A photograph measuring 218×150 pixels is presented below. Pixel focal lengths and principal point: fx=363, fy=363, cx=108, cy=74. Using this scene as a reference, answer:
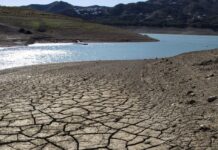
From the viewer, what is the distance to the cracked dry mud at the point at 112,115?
5.36m

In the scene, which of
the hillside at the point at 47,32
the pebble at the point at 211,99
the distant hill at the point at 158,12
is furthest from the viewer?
the distant hill at the point at 158,12

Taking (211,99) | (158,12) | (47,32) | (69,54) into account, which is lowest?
(69,54)

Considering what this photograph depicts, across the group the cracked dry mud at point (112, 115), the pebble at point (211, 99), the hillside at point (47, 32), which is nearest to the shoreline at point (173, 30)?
the hillside at point (47, 32)

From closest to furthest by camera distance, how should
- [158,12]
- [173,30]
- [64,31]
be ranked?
[64,31] < [173,30] < [158,12]

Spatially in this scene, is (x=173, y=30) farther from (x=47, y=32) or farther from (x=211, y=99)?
(x=211, y=99)

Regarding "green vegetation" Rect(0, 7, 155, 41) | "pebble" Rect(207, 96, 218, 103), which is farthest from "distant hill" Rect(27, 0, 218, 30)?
"pebble" Rect(207, 96, 218, 103)

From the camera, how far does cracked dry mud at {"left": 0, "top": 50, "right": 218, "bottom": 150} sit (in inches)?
211

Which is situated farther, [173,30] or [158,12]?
[158,12]

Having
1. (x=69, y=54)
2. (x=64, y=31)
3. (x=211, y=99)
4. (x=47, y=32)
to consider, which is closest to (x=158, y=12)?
(x=64, y=31)

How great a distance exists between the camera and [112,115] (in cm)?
680

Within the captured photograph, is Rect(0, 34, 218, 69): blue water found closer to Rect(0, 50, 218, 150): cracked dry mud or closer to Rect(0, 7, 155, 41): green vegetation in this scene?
Rect(0, 7, 155, 41): green vegetation

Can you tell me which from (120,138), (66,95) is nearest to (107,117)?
(120,138)

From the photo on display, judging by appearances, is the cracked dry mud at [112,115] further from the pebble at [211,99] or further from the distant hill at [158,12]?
the distant hill at [158,12]

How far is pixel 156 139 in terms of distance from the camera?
5.44 meters
